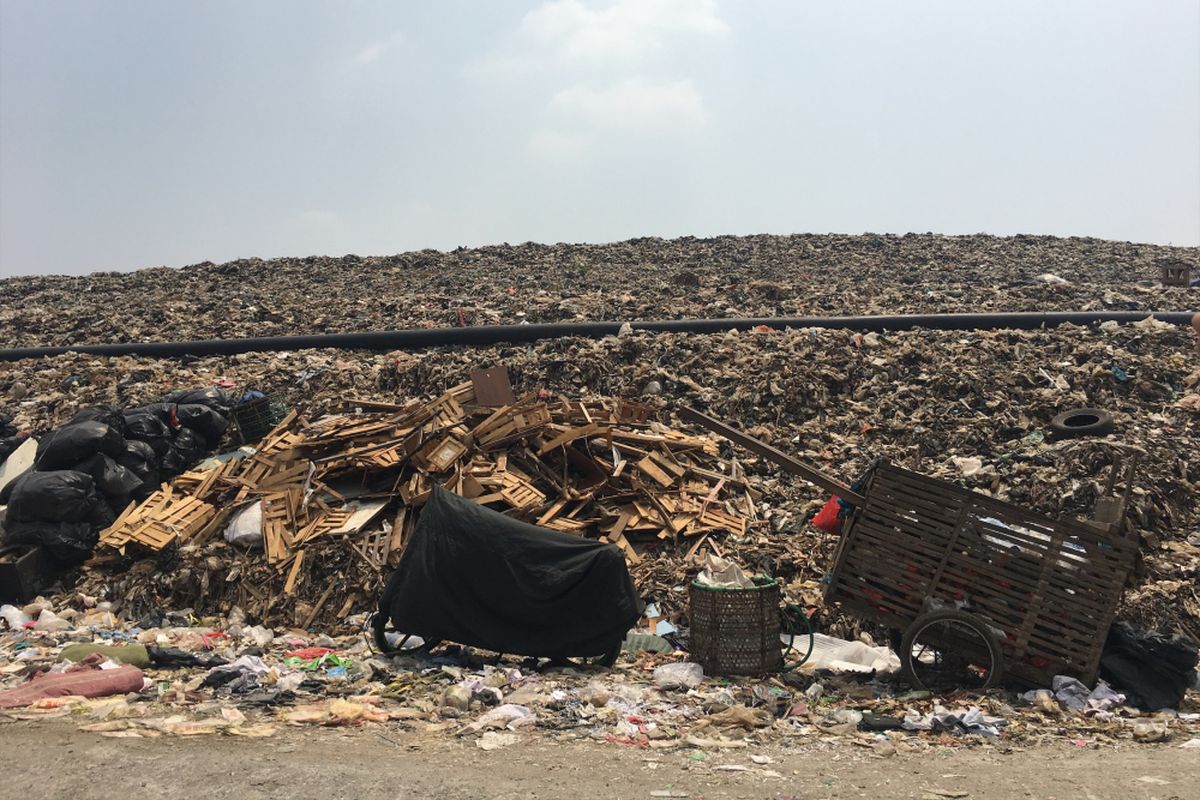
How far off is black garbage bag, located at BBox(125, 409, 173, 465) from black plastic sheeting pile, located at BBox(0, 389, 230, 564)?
0.01 m

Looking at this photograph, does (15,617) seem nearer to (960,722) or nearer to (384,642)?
(384,642)

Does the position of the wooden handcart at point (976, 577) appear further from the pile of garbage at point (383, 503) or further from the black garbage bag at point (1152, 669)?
the pile of garbage at point (383, 503)

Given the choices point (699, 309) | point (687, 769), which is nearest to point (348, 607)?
point (687, 769)

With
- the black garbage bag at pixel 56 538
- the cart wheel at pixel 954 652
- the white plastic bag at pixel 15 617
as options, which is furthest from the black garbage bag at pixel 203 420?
the cart wheel at pixel 954 652

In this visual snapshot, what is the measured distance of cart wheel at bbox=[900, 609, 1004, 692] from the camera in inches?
242

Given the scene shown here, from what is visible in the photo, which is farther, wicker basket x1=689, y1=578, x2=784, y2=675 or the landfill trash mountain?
wicker basket x1=689, y1=578, x2=784, y2=675

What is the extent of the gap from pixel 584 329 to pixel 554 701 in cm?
858

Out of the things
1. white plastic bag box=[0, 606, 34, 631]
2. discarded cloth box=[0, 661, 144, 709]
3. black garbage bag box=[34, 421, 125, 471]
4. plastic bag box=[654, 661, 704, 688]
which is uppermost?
black garbage bag box=[34, 421, 125, 471]

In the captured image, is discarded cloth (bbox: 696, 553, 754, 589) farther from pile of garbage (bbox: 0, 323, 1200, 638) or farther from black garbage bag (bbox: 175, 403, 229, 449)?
black garbage bag (bbox: 175, 403, 229, 449)

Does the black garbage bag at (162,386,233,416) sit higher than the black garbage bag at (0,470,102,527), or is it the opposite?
the black garbage bag at (162,386,233,416)

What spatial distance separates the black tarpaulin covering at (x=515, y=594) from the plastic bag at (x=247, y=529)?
2344mm

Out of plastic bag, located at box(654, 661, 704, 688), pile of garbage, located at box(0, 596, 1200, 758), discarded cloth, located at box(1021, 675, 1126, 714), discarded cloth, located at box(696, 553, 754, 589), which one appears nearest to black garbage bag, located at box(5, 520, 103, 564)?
pile of garbage, located at box(0, 596, 1200, 758)

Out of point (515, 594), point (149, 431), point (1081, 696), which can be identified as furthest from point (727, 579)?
point (149, 431)

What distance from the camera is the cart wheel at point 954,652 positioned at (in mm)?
6145
